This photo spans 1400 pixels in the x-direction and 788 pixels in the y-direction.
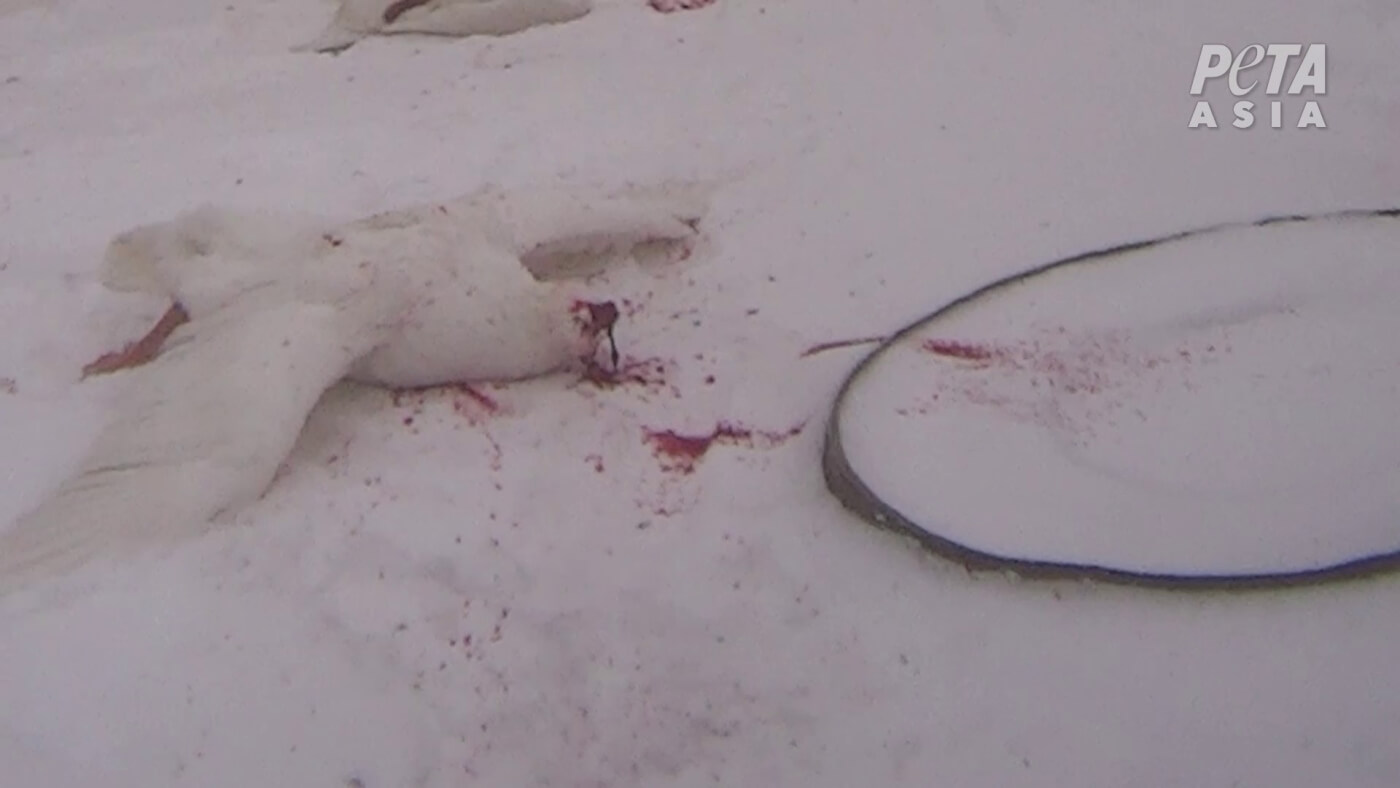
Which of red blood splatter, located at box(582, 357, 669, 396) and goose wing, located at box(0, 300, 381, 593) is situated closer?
goose wing, located at box(0, 300, 381, 593)

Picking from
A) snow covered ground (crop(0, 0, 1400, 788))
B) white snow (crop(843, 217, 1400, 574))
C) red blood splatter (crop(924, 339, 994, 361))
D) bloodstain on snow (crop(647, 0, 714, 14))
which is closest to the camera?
snow covered ground (crop(0, 0, 1400, 788))

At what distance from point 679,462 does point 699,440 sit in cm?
5

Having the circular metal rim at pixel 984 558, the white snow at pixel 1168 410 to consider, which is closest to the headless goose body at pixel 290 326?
the circular metal rim at pixel 984 558

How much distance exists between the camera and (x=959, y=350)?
1953mm

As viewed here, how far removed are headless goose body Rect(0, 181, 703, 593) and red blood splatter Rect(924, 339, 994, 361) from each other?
44cm

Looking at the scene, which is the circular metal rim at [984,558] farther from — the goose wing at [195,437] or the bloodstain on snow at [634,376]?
the goose wing at [195,437]

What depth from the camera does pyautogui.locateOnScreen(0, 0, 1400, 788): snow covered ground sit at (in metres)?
1.48

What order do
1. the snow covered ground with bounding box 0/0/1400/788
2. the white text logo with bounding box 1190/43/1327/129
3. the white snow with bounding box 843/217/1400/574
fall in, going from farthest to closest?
the white text logo with bounding box 1190/43/1327/129
the white snow with bounding box 843/217/1400/574
the snow covered ground with bounding box 0/0/1400/788

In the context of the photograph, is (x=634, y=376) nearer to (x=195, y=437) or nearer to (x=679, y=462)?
(x=679, y=462)

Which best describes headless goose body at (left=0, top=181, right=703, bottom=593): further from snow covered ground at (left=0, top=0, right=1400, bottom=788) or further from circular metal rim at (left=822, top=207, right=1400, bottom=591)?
circular metal rim at (left=822, top=207, right=1400, bottom=591)

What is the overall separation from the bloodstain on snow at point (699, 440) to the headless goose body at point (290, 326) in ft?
0.61

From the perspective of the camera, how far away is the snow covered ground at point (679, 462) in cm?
148

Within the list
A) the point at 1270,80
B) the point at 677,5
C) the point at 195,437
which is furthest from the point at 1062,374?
the point at 677,5

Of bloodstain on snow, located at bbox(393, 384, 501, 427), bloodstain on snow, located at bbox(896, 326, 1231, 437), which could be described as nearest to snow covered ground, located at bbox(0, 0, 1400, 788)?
bloodstain on snow, located at bbox(393, 384, 501, 427)
